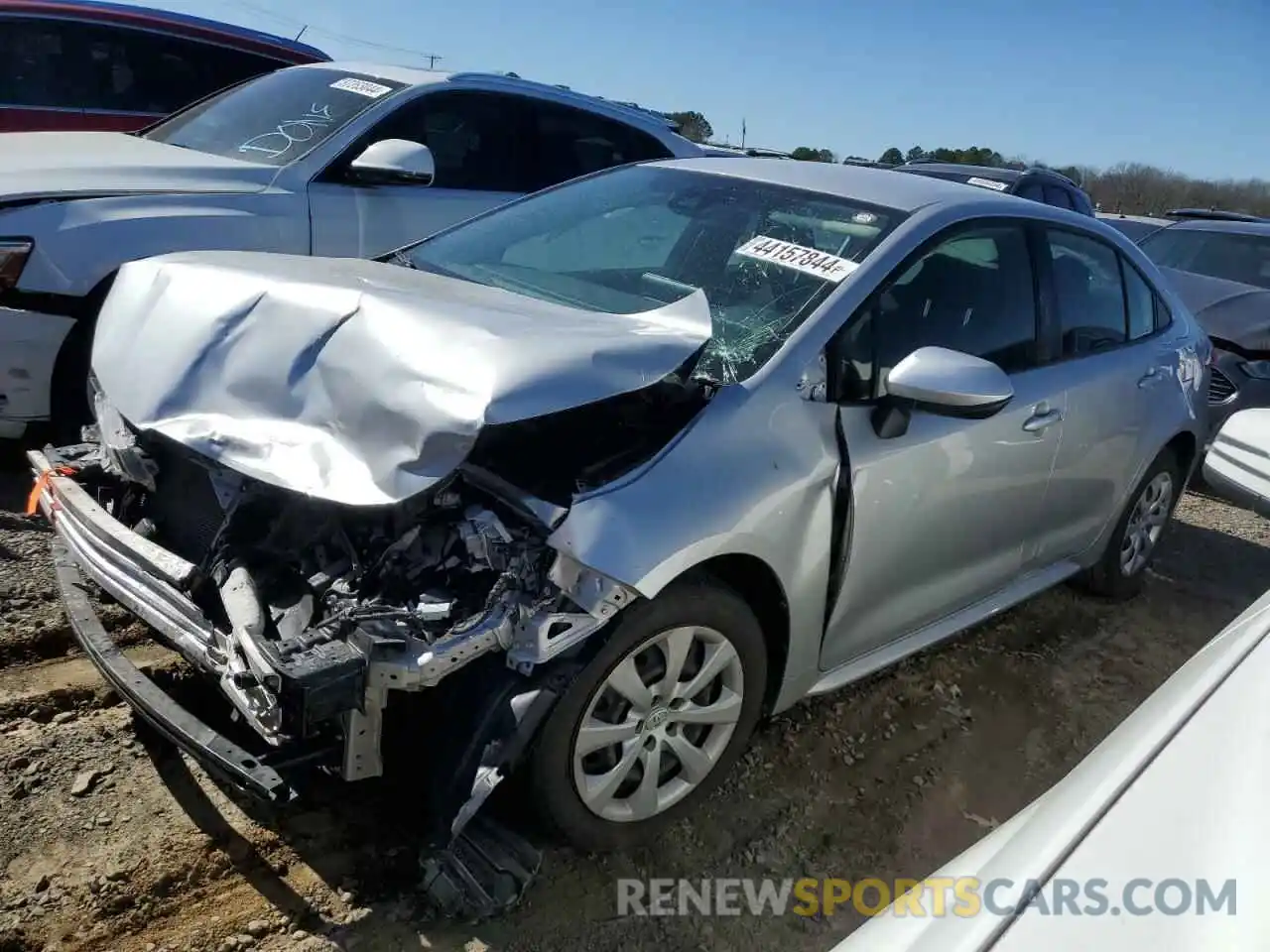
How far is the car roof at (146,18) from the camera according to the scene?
7.36m

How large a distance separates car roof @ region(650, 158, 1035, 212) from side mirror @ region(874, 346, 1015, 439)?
2.13 feet

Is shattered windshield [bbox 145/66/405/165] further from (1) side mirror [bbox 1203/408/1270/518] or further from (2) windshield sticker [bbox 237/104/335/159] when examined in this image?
(1) side mirror [bbox 1203/408/1270/518]

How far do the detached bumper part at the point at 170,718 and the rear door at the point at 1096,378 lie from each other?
2724mm

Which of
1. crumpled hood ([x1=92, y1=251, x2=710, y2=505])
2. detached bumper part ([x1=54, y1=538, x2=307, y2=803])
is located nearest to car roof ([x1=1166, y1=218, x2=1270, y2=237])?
crumpled hood ([x1=92, y1=251, x2=710, y2=505])

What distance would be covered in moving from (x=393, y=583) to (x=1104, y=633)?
329cm

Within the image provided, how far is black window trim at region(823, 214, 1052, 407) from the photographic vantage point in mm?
2736

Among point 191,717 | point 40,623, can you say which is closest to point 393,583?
point 191,717

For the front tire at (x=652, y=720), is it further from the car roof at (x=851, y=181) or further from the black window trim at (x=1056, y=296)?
the black window trim at (x=1056, y=296)

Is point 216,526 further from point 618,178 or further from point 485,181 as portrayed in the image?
point 485,181

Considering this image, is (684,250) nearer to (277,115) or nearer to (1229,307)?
(277,115)

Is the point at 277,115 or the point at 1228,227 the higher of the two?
the point at 277,115

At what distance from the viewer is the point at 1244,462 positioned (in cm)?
304

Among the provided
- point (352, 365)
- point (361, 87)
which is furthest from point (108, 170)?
point (352, 365)

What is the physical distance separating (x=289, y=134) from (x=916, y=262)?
336 centimetres
